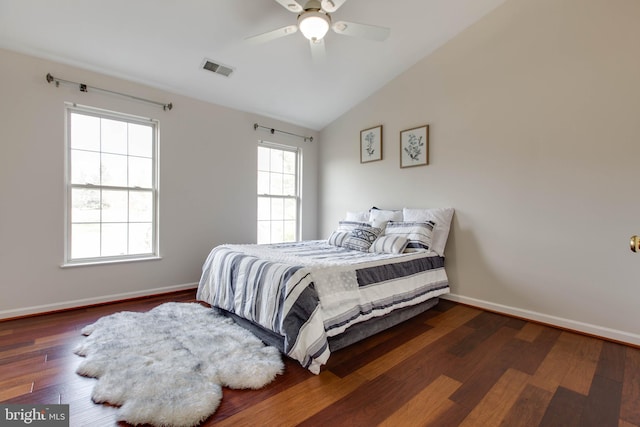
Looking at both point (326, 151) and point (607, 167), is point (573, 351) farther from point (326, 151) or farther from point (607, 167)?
point (326, 151)

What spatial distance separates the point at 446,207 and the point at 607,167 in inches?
56.2

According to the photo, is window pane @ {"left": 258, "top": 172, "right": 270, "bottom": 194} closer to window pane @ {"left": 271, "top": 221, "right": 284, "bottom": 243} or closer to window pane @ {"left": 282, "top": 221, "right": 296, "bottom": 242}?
window pane @ {"left": 271, "top": 221, "right": 284, "bottom": 243}

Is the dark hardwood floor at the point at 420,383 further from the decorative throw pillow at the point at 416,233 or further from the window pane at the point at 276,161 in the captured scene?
the window pane at the point at 276,161

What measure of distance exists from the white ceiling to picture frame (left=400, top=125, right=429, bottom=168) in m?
0.86

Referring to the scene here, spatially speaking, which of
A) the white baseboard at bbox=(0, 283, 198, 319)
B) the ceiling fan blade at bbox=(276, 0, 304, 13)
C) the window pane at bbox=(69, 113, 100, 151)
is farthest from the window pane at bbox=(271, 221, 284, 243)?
the ceiling fan blade at bbox=(276, 0, 304, 13)

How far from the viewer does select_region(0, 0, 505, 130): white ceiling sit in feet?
8.48

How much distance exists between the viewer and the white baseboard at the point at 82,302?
111 inches

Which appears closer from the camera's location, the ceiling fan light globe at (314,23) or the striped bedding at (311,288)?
the striped bedding at (311,288)

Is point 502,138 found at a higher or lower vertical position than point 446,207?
higher

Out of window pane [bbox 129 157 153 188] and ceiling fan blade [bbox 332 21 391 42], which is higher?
ceiling fan blade [bbox 332 21 391 42]

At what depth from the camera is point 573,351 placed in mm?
2311

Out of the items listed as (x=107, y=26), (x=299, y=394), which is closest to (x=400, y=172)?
(x=299, y=394)

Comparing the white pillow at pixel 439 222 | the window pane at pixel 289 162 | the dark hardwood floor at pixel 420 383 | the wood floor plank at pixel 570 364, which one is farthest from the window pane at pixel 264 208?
the wood floor plank at pixel 570 364

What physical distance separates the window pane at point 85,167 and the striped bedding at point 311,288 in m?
1.63
